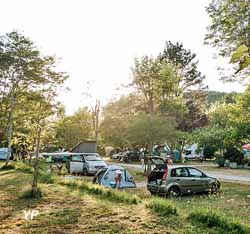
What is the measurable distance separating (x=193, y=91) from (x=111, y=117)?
18.8m

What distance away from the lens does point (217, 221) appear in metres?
6.08

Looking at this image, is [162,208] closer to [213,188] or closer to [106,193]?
[106,193]

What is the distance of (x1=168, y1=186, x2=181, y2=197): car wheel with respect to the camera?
43.6 feet

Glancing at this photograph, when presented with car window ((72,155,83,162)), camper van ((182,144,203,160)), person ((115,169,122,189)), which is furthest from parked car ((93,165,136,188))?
camper van ((182,144,203,160))

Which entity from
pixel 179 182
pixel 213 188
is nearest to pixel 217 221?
pixel 179 182

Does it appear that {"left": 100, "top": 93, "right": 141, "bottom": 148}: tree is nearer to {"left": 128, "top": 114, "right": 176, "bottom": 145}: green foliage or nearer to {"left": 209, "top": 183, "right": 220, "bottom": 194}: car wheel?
{"left": 128, "top": 114, "right": 176, "bottom": 145}: green foliage

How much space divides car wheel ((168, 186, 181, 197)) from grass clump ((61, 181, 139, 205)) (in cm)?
364

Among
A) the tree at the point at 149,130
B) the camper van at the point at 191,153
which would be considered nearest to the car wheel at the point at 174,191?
the tree at the point at 149,130

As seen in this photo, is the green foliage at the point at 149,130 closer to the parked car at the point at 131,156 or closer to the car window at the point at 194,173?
the car window at the point at 194,173

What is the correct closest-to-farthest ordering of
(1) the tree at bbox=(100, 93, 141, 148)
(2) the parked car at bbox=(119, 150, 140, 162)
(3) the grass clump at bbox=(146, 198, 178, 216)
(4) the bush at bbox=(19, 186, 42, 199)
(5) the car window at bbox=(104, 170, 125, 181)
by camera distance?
1. (3) the grass clump at bbox=(146, 198, 178, 216)
2. (4) the bush at bbox=(19, 186, 42, 199)
3. (5) the car window at bbox=(104, 170, 125, 181)
4. (1) the tree at bbox=(100, 93, 141, 148)
5. (2) the parked car at bbox=(119, 150, 140, 162)

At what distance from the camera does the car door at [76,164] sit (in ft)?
76.1

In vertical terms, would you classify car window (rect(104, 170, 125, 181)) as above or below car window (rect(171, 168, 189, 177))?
below

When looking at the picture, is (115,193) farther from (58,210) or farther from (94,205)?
(58,210)

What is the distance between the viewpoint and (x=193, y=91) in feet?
174
